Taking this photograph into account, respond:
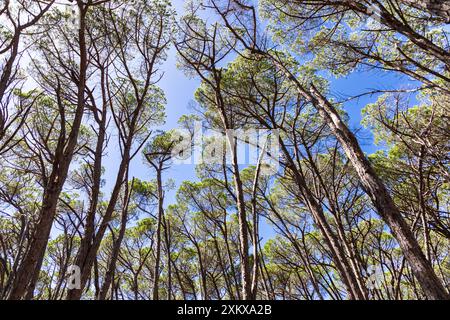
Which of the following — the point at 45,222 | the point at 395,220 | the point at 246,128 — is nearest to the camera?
the point at 45,222

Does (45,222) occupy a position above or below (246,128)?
below

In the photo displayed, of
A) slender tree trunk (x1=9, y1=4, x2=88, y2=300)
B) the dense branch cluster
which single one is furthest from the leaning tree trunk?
slender tree trunk (x1=9, y1=4, x2=88, y2=300)

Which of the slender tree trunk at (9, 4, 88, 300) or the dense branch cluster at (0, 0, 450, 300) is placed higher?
the dense branch cluster at (0, 0, 450, 300)

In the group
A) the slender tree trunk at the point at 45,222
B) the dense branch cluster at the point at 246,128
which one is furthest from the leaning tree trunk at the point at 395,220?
the slender tree trunk at the point at 45,222

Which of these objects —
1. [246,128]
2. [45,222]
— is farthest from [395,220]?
[246,128]

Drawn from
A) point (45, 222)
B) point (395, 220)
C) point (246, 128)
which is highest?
point (246, 128)

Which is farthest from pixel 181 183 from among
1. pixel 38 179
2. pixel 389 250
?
pixel 389 250

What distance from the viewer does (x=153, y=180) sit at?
30.3 ft

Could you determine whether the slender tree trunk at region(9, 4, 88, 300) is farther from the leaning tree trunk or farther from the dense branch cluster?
the leaning tree trunk

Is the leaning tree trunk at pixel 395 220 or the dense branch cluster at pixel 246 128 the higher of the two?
the dense branch cluster at pixel 246 128

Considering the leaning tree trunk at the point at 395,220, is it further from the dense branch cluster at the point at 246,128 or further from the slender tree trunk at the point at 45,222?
the slender tree trunk at the point at 45,222

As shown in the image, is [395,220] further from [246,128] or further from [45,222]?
[246,128]

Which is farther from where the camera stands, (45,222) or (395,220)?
(395,220)

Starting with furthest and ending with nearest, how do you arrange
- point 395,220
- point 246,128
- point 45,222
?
point 246,128
point 395,220
point 45,222
